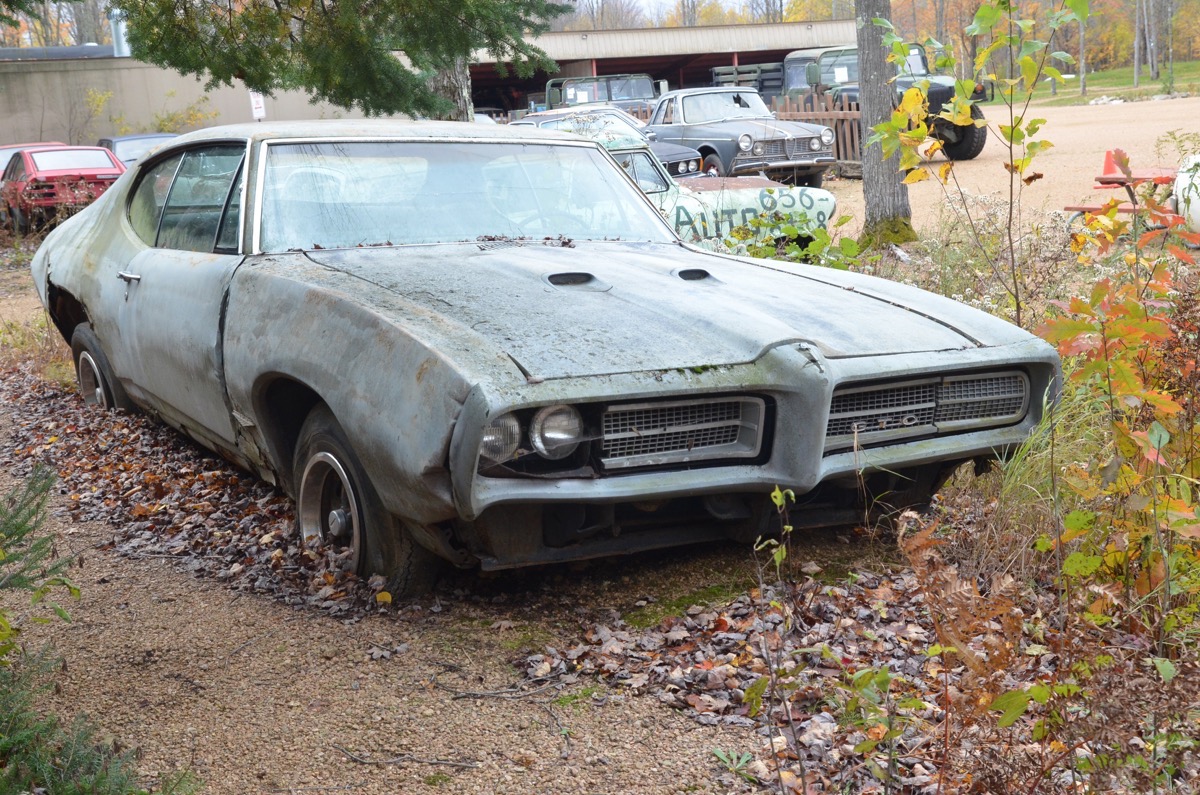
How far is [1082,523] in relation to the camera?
9.25 ft

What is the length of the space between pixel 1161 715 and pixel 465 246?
9.33ft

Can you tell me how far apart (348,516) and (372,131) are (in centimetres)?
165

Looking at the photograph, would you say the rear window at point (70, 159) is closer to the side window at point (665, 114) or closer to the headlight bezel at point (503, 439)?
the side window at point (665, 114)

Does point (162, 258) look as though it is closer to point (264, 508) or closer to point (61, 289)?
point (264, 508)

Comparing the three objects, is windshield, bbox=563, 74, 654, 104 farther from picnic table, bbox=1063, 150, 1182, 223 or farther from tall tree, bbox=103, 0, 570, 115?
tall tree, bbox=103, 0, 570, 115

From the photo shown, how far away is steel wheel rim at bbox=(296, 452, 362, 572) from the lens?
3.60 metres

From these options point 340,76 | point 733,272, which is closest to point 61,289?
point 340,76

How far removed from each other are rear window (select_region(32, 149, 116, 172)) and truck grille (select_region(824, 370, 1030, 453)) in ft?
49.8

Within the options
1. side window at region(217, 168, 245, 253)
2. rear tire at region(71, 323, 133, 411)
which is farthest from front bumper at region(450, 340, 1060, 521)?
rear tire at region(71, 323, 133, 411)

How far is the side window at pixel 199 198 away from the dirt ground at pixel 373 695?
4.44 feet

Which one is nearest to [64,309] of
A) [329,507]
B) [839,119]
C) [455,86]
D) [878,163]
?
[329,507]

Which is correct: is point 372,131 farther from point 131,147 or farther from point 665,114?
point 131,147

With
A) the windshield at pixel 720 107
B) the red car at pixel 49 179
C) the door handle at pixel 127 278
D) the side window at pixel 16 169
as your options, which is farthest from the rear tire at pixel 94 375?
the windshield at pixel 720 107

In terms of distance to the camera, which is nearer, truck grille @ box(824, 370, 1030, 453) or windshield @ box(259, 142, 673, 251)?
truck grille @ box(824, 370, 1030, 453)
